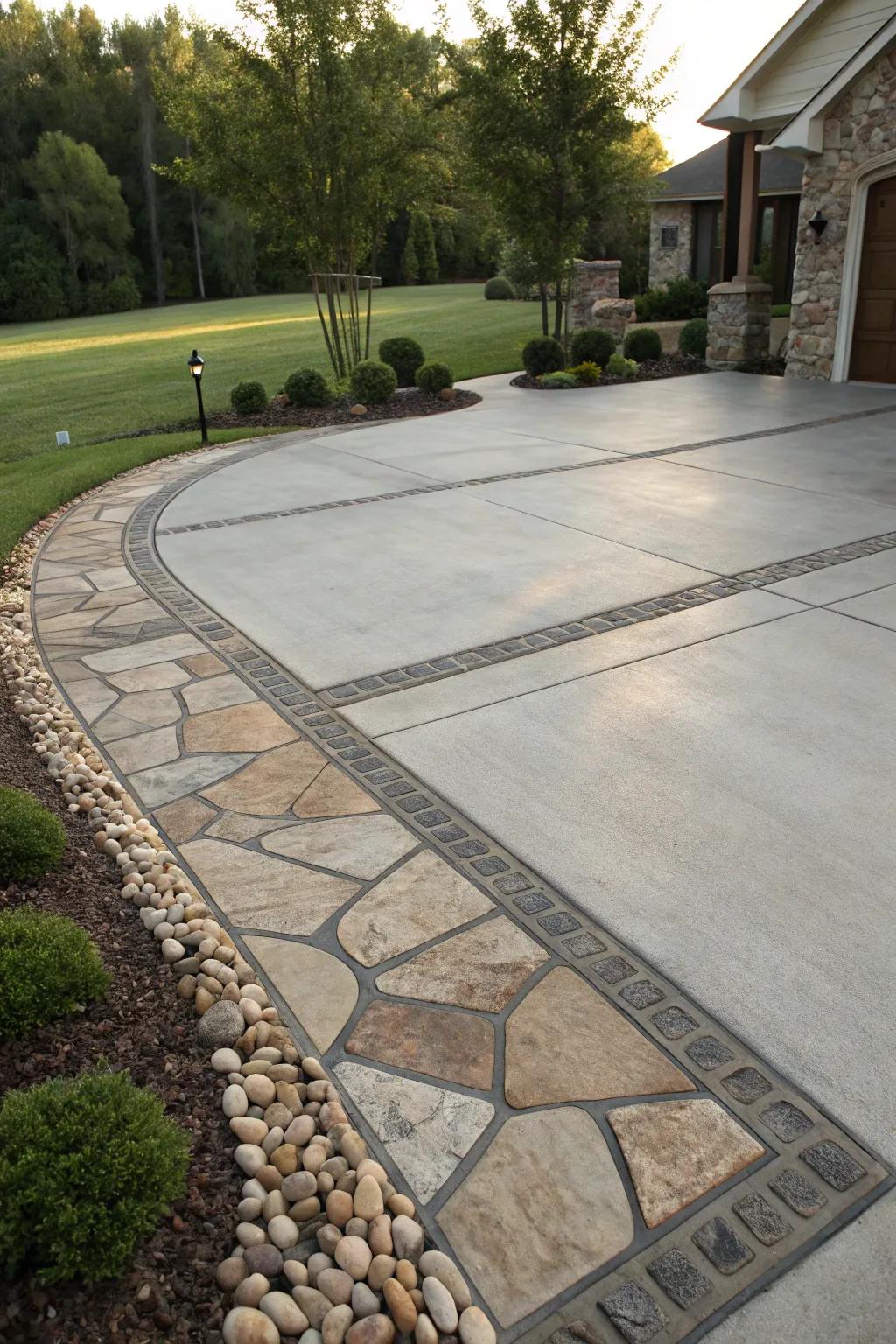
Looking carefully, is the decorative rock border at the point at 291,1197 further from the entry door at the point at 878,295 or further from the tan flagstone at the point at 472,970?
the entry door at the point at 878,295

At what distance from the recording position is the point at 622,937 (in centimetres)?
271

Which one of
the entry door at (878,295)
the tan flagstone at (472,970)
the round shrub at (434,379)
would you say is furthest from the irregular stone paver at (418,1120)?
the entry door at (878,295)

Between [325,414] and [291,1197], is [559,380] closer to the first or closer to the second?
[325,414]

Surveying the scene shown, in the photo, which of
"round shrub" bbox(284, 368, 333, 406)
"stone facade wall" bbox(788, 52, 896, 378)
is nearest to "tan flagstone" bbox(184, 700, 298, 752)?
"round shrub" bbox(284, 368, 333, 406)

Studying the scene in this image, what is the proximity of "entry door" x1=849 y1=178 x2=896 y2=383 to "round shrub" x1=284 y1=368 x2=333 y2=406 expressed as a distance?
660cm

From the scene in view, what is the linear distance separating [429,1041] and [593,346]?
517 inches

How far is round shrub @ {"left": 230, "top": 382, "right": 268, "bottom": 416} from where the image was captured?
11953 millimetres

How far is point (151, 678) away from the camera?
4551 millimetres

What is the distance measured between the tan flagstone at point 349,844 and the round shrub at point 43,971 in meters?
0.77

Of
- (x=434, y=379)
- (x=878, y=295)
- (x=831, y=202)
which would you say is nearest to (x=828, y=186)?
(x=831, y=202)

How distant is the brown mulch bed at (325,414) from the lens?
37.6 feet

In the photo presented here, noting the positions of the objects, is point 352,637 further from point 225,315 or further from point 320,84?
point 225,315

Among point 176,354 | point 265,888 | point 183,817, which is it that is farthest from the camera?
point 176,354

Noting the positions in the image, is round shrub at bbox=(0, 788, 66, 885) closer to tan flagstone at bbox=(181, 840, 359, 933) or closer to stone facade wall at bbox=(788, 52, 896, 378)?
tan flagstone at bbox=(181, 840, 359, 933)
